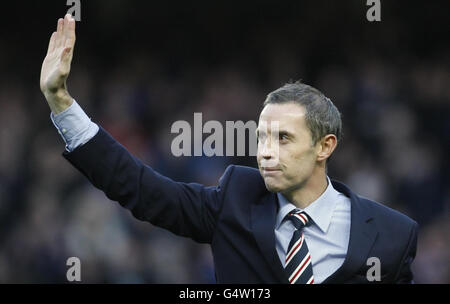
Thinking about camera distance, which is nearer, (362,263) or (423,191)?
(362,263)

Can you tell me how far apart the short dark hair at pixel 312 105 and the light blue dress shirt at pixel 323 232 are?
0.73ft

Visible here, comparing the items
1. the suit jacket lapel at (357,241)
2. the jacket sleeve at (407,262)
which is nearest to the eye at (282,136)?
the suit jacket lapel at (357,241)

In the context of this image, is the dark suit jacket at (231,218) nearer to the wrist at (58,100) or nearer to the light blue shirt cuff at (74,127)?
the light blue shirt cuff at (74,127)

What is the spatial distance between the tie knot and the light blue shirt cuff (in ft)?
2.45

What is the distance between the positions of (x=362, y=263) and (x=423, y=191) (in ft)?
12.2

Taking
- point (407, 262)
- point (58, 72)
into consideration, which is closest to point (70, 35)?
point (58, 72)

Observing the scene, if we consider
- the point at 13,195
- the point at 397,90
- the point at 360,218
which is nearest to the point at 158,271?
the point at 13,195

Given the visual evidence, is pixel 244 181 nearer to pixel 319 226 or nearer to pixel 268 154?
pixel 268 154

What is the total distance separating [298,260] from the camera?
244cm

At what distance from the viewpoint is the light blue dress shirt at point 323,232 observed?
8.15 ft

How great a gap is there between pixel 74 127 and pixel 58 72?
0.18m

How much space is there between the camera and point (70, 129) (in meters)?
2.34

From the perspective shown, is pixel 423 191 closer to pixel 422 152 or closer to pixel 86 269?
pixel 422 152

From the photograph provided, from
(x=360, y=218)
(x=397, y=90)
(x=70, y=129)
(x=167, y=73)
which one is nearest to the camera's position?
(x=70, y=129)
